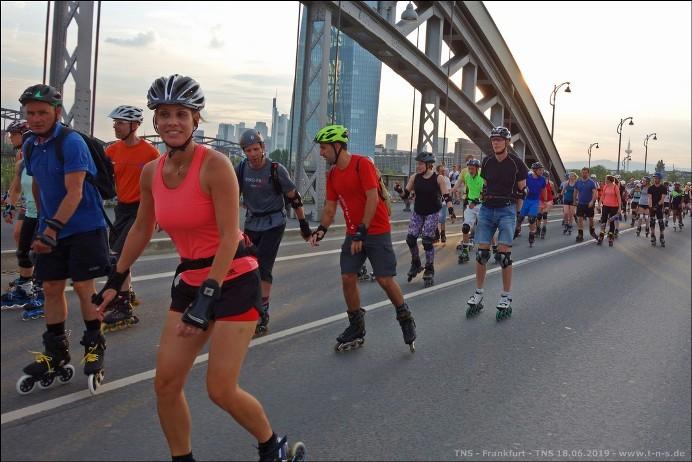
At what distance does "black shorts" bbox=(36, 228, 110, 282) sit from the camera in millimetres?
4250

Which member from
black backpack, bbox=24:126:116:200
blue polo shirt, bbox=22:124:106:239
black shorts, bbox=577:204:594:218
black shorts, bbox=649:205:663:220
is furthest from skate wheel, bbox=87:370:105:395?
black shorts, bbox=649:205:663:220

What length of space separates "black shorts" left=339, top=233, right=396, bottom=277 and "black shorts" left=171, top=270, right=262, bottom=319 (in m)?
2.70

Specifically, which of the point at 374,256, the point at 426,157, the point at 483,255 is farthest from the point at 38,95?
the point at 426,157

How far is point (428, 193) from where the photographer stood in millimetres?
9812

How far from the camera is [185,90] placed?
8.87ft

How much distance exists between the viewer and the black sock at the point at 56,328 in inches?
171

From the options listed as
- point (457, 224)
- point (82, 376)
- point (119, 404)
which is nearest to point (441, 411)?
point (119, 404)

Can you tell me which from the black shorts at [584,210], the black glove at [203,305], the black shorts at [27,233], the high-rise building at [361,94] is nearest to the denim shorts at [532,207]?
the black shorts at [584,210]

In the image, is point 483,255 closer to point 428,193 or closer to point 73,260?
point 428,193

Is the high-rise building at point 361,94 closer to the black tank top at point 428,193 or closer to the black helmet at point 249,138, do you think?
the black tank top at point 428,193

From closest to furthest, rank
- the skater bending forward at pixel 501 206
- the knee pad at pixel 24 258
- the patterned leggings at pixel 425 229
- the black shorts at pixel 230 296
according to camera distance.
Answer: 1. the black shorts at pixel 230 296
2. the knee pad at pixel 24 258
3. the skater bending forward at pixel 501 206
4. the patterned leggings at pixel 425 229

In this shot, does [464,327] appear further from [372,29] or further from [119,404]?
[372,29]

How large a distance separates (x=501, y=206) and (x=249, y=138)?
3.07 meters

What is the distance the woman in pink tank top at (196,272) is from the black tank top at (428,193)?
7.06m
